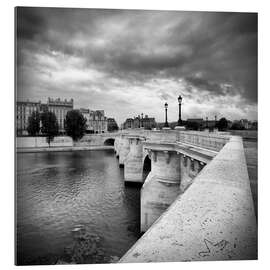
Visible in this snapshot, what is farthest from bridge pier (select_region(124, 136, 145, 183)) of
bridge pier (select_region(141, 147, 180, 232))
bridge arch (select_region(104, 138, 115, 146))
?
bridge arch (select_region(104, 138, 115, 146))

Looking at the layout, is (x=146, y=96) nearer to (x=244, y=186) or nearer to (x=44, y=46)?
(x=44, y=46)

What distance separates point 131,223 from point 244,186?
8.89 meters

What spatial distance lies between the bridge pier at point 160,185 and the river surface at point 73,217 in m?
1.24

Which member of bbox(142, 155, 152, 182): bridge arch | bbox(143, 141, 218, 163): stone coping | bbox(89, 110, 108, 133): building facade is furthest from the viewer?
bbox(89, 110, 108, 133): building facade

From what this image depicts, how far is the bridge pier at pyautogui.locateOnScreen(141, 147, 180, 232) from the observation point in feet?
27.1

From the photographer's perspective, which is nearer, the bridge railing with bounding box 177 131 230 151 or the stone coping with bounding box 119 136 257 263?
the stone coping with bounding box 119 136 257 263

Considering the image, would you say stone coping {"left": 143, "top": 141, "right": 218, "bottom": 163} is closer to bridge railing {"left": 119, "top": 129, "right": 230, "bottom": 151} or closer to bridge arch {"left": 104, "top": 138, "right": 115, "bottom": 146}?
bridge railing {"left": 119, "top": 129, "right": 230, "bottom": 151}

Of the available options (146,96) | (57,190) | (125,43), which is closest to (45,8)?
(125,43)

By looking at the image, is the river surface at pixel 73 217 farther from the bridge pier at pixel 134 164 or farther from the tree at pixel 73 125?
the tree at pixel 73 125

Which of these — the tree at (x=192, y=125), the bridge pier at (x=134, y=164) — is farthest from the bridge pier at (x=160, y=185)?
the tree at (x=192, y=125)

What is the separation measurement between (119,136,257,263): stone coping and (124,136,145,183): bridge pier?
48.3ft

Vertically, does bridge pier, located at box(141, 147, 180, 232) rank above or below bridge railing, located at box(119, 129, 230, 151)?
below

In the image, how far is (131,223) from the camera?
33.3 ft

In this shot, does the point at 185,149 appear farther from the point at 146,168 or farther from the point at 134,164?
the point at 146,168
